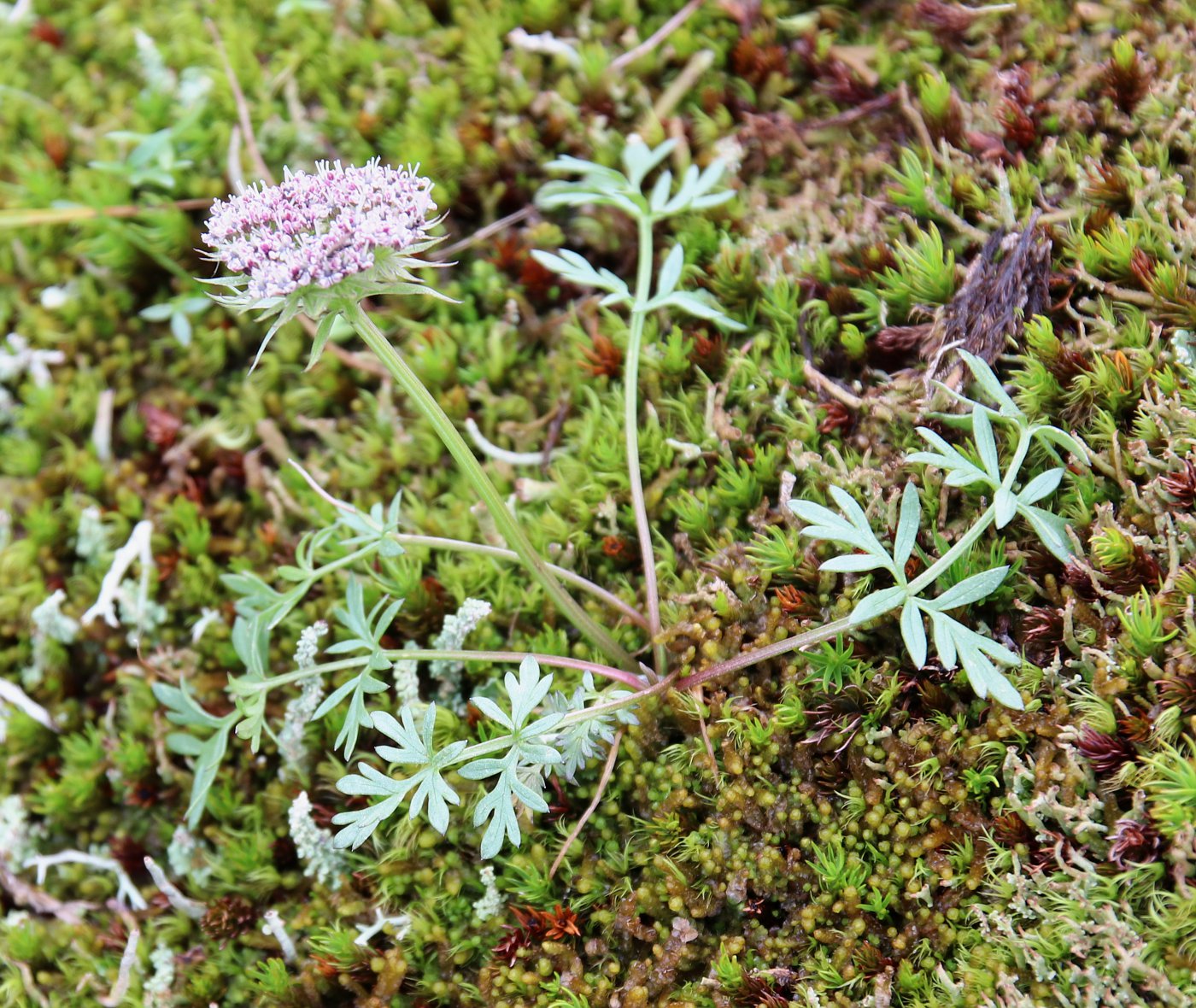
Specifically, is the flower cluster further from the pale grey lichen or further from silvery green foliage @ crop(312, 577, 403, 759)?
the pale grey lichen

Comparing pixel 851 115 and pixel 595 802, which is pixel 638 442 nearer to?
pixel 595 802

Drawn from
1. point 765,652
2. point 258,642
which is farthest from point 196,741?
point 765,652

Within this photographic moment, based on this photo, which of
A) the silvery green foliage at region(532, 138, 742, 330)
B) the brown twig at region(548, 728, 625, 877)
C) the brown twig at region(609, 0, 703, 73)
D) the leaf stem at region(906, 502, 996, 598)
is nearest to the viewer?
the leaf stem at region(906, 502, 996, 598)

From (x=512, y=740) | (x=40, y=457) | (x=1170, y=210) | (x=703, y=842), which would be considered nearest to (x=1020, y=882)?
(x=703, y=842)

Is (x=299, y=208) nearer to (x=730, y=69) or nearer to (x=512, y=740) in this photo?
(x=512, y=740)

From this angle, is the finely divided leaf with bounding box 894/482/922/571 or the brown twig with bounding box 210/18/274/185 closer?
the finely divided leaf with bounding box 894/482/922/571

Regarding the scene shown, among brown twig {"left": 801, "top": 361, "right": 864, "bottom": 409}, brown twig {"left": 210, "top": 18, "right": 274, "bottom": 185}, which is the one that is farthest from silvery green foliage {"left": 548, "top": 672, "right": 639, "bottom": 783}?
brown twig {"left": 210, "top": 18, "right": 274, "bottom": 185}

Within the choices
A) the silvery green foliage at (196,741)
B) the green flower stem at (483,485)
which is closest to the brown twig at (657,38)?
the green flower stem at (483,485)

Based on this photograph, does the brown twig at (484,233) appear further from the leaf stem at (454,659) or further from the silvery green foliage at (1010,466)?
the silvery green foliage at (1010,466)
